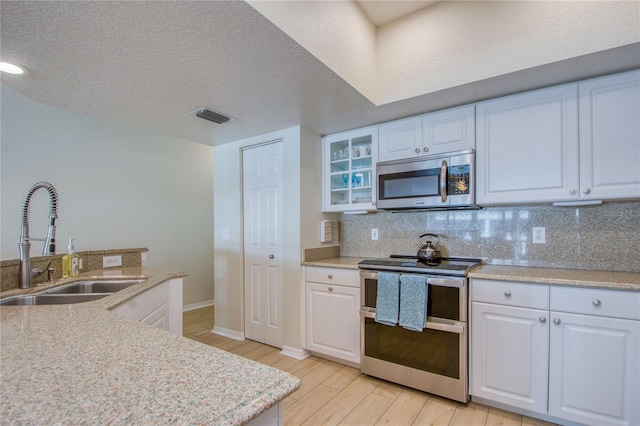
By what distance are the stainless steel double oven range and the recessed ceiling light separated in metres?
2.46

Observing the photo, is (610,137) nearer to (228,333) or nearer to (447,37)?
(447,37)

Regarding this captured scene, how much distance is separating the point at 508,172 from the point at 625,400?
1408 millimetres

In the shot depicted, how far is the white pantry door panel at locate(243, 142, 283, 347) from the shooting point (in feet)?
9.84

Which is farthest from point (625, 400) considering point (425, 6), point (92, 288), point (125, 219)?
point (125, 219)

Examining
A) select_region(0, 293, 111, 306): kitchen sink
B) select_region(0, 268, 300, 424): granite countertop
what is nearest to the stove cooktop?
select_region(0, 268, 300, 424): granite countertop

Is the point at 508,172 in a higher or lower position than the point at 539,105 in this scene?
lower

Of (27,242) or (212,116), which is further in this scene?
(212,116)

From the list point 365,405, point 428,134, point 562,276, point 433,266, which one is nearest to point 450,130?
point 428,134

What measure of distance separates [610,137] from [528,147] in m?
0.41

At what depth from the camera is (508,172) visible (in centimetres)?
214

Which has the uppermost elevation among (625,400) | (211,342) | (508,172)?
(508,172)

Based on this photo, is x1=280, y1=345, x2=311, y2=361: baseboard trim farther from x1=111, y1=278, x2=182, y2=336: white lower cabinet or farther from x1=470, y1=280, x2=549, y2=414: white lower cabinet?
x1=470, y1=280, x2=549, y2=414: white lower cabinet

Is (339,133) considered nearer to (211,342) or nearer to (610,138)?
(610,138)

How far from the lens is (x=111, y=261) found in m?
2.53
